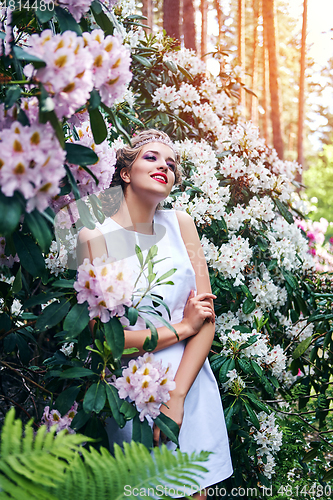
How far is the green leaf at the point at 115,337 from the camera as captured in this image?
0.95 meters

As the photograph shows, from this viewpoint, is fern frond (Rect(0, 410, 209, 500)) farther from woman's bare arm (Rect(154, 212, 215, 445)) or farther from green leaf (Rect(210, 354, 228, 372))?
green leaf (Rect(210, 354, 228, 372))

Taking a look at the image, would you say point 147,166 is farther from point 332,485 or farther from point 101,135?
point 332,485

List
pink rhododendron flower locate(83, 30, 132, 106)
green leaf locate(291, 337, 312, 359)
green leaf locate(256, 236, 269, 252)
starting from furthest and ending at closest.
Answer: green leaf locate(256, 236, 269, 252) < green leaf locate(291, 337, 312, 359) < pink rhododendron flower locate(83, 30, 132, 106)

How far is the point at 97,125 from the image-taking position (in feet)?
3.00

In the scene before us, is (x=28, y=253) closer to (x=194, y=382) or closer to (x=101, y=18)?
(x=101, y=18)

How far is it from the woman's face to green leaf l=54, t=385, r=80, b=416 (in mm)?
781

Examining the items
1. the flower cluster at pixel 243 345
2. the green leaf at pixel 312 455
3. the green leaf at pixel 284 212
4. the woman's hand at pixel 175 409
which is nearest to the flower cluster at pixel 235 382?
the flower cluster at pixel 243 345

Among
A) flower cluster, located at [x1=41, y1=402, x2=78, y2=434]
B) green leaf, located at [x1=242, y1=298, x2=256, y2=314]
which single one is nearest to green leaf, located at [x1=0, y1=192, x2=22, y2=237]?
flower cluster, located at [x1=41, y1=402, x2=78, y2=434]

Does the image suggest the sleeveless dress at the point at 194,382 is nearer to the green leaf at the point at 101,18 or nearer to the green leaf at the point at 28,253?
the green leaf at the point at 28,253

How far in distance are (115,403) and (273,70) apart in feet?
27.5

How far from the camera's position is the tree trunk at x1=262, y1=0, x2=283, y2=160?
→ 7.13 m

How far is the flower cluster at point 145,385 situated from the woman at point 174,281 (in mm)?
224

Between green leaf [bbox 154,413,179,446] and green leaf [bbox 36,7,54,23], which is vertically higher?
green leaf [bbox 36,7,54,23]

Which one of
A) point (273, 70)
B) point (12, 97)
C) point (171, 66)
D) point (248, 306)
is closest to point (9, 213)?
point (12, 97)
